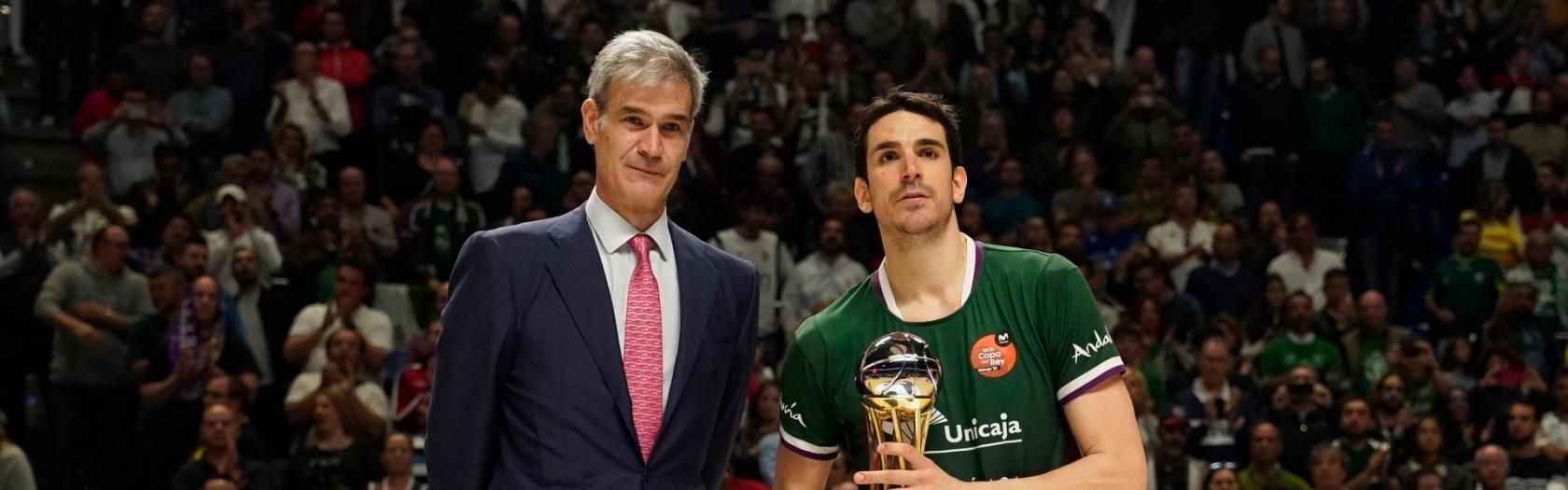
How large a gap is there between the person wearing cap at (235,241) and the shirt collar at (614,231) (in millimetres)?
8817

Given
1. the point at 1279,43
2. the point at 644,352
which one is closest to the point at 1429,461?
the point at 1279,43

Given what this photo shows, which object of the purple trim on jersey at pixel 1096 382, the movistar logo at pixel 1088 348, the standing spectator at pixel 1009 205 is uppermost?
the movistar logo at pixel 1088 348

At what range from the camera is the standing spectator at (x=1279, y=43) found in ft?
58.2

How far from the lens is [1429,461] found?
516 inches

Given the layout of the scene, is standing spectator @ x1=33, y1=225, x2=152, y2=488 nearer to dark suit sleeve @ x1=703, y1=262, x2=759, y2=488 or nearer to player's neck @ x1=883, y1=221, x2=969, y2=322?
dark suit sleeve @ x1=703, y1=262, x2=759, y2=488

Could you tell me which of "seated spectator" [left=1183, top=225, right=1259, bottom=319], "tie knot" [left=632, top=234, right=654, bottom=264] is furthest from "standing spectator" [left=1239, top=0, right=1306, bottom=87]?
"tie knot" [left=632, top=234, right=654, bottom=264]

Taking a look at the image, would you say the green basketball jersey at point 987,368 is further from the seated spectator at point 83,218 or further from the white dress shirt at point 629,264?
the seated spectator at point 83,218

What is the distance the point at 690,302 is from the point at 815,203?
36.8ft

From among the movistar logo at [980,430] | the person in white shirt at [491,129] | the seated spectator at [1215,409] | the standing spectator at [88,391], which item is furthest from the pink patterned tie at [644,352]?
the person in white shirt at [491,129]

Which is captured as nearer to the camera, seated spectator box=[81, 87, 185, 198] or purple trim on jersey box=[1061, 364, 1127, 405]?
purple trim on jersey box=[1061, 364, 1127, 405]

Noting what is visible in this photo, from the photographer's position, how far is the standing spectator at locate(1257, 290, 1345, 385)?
13922mm

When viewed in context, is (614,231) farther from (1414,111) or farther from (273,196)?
(1414,111)

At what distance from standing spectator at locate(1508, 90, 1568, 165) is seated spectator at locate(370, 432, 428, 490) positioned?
10414 millimetres

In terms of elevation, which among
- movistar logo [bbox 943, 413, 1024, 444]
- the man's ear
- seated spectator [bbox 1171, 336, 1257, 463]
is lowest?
seated spectator [bbox 1171, 336, 1257, 463]
